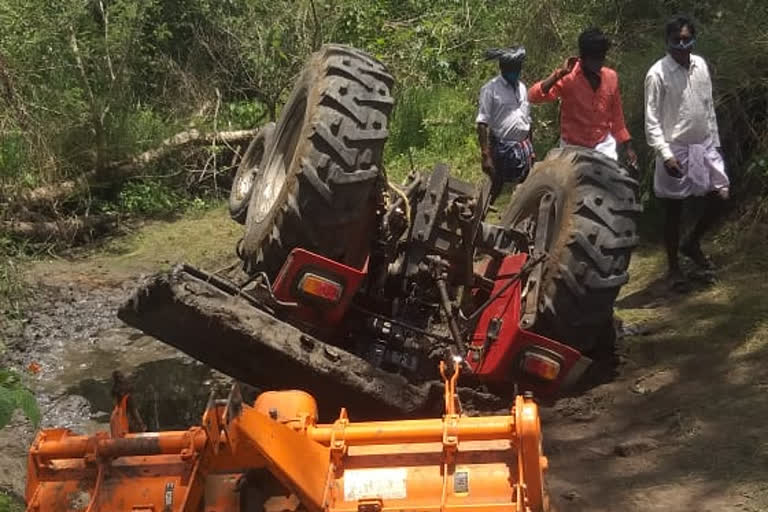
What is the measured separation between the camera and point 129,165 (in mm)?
10719

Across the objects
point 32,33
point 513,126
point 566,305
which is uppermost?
point 32,33

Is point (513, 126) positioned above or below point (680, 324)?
above

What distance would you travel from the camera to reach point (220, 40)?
12125 millimetres

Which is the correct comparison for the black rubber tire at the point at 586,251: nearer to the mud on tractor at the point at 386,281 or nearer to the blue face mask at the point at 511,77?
the mud on tractor at the point at 386,281

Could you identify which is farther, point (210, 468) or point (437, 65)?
point (437, 65)

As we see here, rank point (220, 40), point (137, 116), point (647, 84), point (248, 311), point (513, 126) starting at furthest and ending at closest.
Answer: point (220, 40) < point (137, 116) < point (513, 126) < point (647, 84) < point (248, 311)

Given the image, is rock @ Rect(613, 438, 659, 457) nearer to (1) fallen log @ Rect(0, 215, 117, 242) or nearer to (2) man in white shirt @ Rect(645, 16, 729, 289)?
(2) man in white shirt @ Rect(645, 16, 729, 289)

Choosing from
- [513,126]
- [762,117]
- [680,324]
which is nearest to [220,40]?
[513,126]

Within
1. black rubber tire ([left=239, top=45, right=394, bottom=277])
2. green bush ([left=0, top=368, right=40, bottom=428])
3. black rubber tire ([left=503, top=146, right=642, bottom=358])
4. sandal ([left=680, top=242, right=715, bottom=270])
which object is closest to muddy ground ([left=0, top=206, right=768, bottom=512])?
sandal ([left=680, top=242, right=715, bottom=270])

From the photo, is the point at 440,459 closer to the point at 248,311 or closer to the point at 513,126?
the point at 248,311

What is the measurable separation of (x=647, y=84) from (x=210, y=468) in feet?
14.5

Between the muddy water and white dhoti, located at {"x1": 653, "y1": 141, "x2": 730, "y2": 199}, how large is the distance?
9.90 ft

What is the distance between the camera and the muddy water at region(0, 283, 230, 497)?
5.84 metres

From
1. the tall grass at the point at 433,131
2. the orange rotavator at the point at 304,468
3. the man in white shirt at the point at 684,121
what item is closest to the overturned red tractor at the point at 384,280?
the man in white shirt at the point at 684,121
